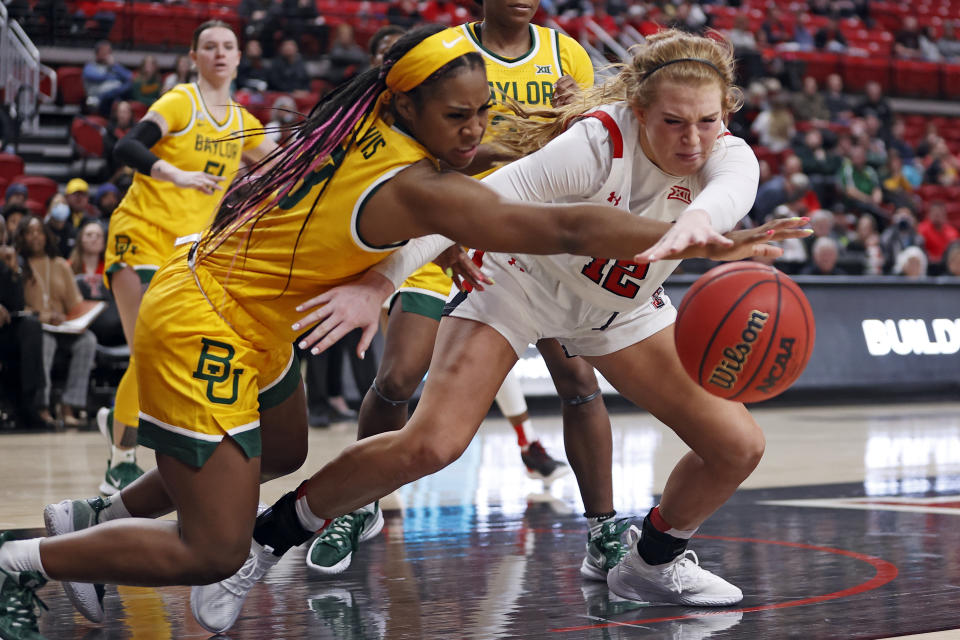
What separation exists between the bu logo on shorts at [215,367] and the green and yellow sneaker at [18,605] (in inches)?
25.1

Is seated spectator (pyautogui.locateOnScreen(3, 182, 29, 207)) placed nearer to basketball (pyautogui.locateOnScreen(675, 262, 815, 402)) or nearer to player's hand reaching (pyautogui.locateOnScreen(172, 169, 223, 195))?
player's hand reaching (pyautogui.locateOnScreen(172, 169, 223, 195))

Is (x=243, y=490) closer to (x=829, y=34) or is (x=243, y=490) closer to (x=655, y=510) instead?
(x=655, y=510)

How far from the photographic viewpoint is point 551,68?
15.0 ft

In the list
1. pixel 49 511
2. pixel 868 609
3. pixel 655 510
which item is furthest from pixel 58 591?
pixel 868 609

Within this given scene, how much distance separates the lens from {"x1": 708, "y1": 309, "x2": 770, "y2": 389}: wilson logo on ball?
3068mm

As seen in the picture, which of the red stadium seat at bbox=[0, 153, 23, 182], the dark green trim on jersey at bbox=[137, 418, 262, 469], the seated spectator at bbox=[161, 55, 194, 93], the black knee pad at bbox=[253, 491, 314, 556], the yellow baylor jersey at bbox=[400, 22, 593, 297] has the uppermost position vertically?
the seated spectator at bbox=[161, 55, 194, 93]

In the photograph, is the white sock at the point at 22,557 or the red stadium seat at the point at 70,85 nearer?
the white sock at the point at 22,557

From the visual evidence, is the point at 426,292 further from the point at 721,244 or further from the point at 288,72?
the point at 288,72

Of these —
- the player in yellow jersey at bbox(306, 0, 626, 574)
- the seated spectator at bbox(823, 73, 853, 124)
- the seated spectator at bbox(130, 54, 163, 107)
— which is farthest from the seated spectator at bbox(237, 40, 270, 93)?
the player in yellow jersey at bbox(306, 0, 626, 574)

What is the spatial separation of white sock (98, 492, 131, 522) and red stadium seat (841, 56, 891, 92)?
18840 mm

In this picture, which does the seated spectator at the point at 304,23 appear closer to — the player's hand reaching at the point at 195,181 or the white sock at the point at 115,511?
the player's hand reaching at the point at 195,181

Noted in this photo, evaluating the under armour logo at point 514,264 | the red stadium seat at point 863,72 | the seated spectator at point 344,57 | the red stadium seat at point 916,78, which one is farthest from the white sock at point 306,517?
the red stadium seat at point 916,78

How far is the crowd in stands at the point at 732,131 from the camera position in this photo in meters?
8.95

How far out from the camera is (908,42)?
2117cm
